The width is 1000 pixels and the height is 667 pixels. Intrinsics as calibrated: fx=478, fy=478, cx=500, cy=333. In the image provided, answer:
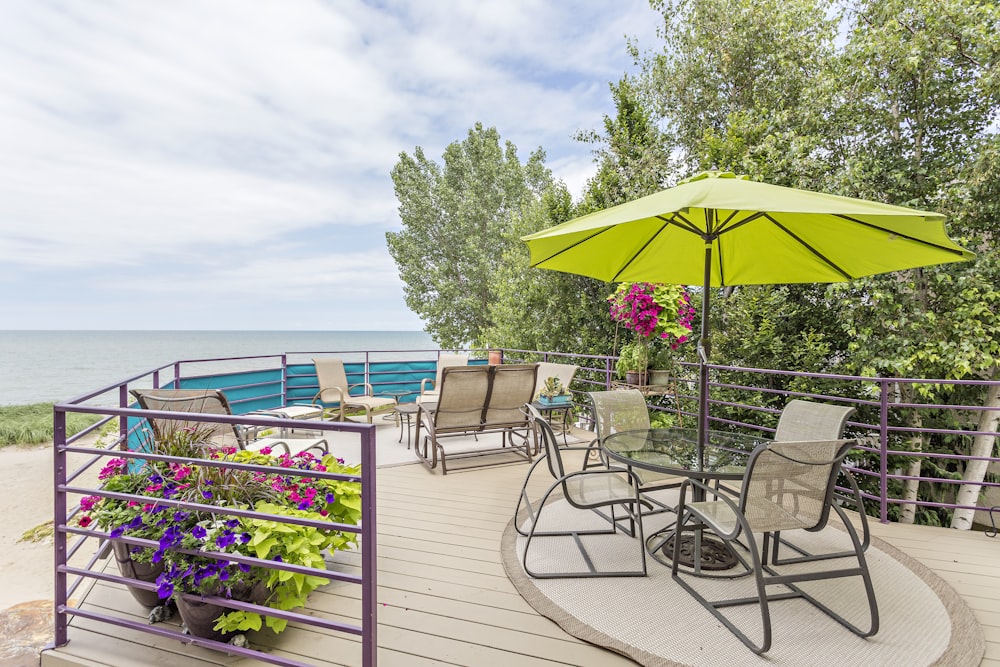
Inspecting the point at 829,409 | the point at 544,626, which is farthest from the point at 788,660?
the point at 829,409

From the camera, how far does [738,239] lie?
344 cm

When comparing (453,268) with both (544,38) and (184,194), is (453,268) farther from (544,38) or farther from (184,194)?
(184,194)

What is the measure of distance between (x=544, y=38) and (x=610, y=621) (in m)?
13.5

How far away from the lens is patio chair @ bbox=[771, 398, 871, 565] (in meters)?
2.61

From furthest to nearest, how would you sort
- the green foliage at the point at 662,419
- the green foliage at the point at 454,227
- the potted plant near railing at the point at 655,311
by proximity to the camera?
the green foliage at the point at 454,227, the green foliage at the point at 662,419, the potted plant near railing at the point at 655,311

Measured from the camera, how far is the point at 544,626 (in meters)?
2.14

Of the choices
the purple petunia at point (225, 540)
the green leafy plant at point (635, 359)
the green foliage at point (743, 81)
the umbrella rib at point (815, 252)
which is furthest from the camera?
the green foliage at point (743, 81)

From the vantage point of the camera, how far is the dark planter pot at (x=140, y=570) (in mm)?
2148

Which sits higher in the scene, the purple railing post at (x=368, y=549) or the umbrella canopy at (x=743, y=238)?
the umbrella canopy at (x=743, y=238)

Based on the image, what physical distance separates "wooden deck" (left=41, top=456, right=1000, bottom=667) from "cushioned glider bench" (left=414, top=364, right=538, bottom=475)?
1.15 metres

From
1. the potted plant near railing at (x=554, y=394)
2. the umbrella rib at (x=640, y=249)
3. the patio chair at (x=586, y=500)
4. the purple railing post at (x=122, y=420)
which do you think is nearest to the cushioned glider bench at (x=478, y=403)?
the potted plant near railing at (x=554, y=394)

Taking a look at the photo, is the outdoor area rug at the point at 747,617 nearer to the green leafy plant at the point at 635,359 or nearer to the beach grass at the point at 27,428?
the green leafy plant at the point at 635,359

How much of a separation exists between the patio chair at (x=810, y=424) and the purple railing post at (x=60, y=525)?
3472 mm

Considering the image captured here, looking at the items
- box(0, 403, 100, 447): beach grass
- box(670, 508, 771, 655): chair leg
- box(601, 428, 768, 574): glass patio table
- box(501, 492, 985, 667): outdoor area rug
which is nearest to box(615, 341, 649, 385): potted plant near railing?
box(601, 428, 768, 574): glass patio table
